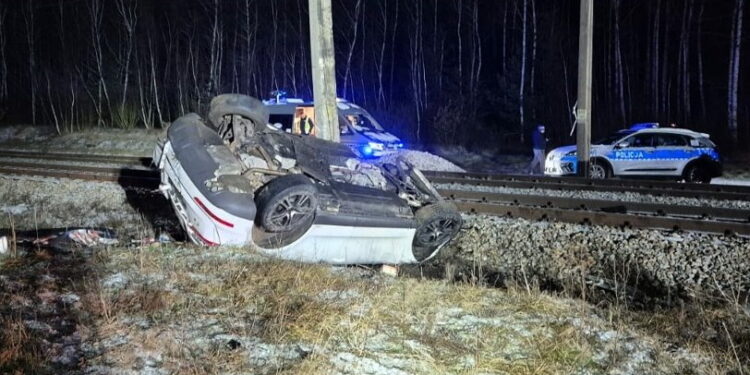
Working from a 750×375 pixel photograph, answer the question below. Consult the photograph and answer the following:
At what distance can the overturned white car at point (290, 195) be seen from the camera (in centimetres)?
592

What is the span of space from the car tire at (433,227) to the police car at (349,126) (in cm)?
Result: 850

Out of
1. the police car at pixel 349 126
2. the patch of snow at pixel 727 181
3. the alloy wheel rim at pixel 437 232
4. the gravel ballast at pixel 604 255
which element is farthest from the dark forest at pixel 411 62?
the alloy wheel rim at pixel 437 232

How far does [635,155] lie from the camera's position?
14695 mm

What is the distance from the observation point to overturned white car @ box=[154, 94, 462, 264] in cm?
592

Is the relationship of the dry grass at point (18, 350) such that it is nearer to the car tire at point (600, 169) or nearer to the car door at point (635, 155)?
the car tire at point (600, 169)

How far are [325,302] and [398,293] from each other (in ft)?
2.15

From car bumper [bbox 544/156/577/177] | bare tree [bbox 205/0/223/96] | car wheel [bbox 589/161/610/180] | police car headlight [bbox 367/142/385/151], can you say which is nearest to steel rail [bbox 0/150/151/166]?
police car headlight [bbox 367/142/385/151]

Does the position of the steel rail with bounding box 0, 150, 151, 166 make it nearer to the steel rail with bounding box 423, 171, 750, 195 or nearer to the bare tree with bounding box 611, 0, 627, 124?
the steel rail with bounding box 423, 171, 750, 195

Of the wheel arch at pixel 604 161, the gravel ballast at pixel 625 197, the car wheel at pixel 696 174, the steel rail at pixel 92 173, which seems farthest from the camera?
the wheel arch at pixel 604 161

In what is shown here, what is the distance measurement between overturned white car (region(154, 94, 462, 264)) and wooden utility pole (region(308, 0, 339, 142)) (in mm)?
4353

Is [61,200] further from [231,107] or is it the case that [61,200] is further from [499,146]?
[499,146]

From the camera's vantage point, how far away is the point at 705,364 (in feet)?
11.1

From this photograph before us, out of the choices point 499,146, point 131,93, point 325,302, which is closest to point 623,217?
point 325,302

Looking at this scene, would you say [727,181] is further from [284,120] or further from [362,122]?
[284,120]
